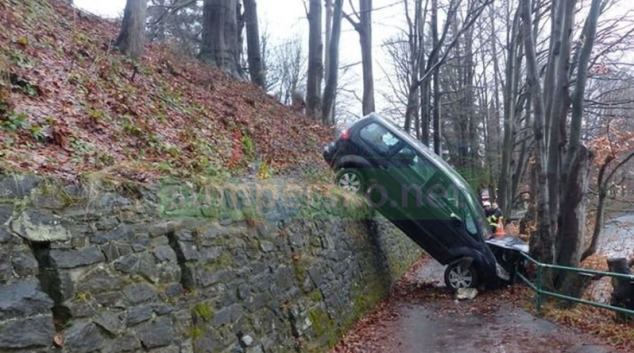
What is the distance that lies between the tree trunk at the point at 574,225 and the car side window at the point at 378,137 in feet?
10.9

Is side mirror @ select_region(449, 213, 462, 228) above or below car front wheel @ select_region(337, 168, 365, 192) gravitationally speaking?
below

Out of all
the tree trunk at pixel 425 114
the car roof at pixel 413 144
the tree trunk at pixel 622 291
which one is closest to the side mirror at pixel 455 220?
the car roof at pixel 413 144

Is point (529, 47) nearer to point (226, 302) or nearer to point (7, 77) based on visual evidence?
point (226, 302)

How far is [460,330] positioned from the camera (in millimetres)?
7609

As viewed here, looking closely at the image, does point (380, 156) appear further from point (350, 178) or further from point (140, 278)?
point (140, 278)

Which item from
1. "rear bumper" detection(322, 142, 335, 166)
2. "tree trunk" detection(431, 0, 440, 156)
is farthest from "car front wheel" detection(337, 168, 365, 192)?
"tree trunk" detection(431, 0, 440, 156)

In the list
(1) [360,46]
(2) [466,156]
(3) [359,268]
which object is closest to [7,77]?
(3) [359,268]

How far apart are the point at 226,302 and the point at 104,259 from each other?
1.41m

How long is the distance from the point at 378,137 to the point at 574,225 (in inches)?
156

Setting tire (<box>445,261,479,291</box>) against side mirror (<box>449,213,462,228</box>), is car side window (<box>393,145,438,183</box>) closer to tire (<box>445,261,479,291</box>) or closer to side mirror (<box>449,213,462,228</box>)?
side mirror (<box>449,213,462,228</box>)

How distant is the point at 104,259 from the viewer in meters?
3.48

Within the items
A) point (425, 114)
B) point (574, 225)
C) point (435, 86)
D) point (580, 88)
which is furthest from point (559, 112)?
point (435, 86)

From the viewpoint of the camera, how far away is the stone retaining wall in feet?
9.81

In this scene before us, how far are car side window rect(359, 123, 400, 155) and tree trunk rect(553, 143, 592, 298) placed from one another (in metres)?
3.33
